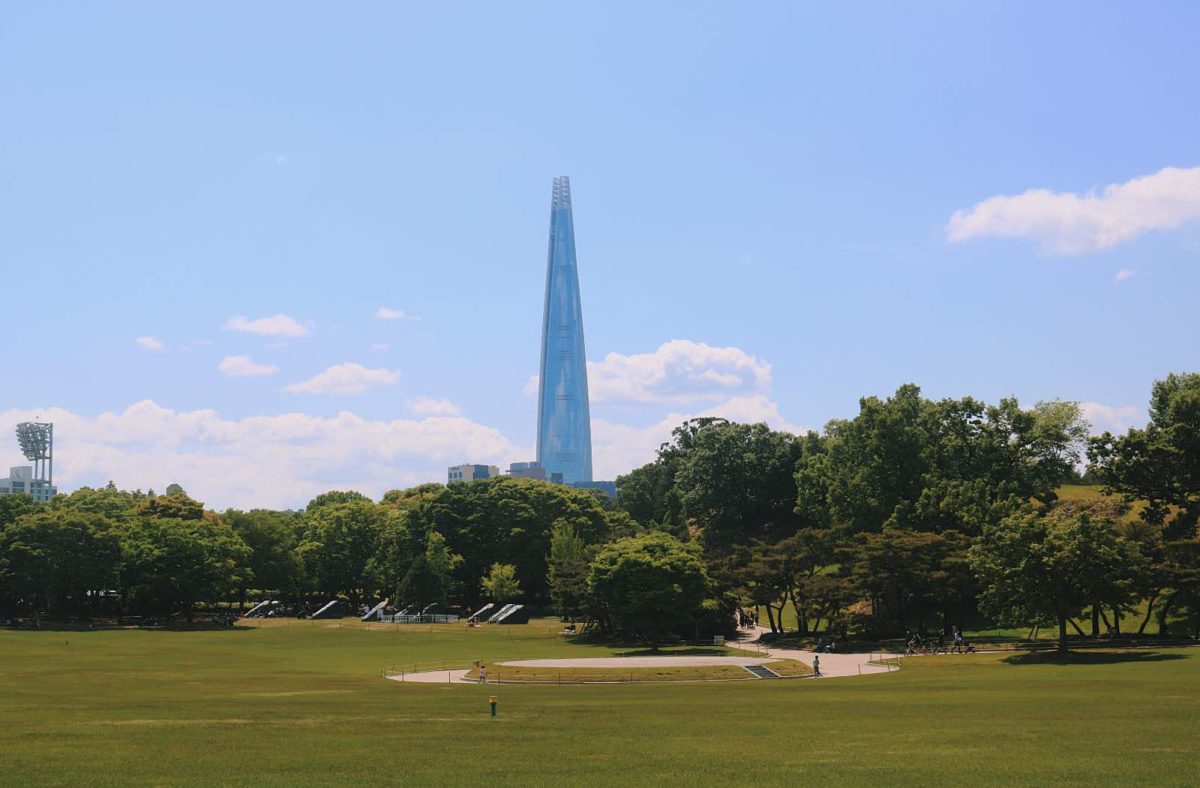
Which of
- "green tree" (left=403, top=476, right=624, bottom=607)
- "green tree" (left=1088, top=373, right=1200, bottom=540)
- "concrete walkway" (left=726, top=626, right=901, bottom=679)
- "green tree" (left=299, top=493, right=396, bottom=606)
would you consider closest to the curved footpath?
"concrete walkway" (left=726, top=626, right=901, bottom=679)

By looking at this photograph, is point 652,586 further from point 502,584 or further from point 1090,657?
point 502,584

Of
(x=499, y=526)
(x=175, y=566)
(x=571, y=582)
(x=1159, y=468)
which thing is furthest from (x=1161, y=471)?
(x=175, y=566)

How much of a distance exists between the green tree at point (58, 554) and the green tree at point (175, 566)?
2.29 m

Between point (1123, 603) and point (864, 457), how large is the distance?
1605 inches

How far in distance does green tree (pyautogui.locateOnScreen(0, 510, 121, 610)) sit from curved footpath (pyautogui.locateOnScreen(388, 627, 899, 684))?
61530 millimetres

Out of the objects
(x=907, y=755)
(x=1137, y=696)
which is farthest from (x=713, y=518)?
(x=907, y=755)

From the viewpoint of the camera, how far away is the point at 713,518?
14238cm

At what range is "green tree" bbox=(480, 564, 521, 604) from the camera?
11281cm

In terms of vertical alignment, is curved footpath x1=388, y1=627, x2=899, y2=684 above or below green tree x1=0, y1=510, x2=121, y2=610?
below

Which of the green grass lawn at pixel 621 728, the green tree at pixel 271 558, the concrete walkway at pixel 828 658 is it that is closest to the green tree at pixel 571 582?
the concrete walkway at pixel 828 658

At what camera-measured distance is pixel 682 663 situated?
62.6m

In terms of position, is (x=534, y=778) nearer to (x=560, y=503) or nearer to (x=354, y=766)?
(x=354, y=766)

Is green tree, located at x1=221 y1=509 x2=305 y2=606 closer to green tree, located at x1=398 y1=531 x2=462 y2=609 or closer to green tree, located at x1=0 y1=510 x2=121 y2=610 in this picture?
green tree, located at x1=0 y1=510 x2=121 y2=610

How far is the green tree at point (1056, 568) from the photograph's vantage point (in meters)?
58.9
